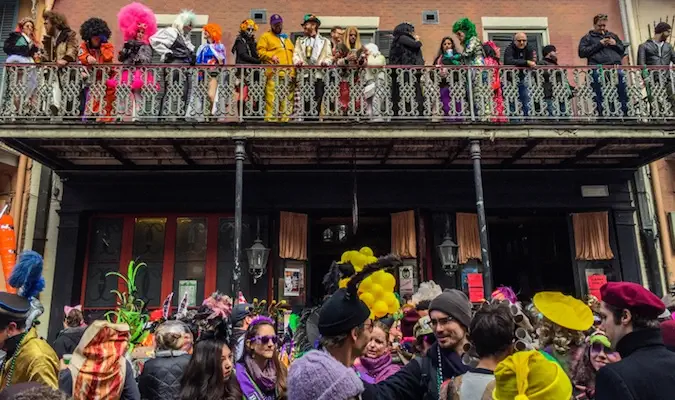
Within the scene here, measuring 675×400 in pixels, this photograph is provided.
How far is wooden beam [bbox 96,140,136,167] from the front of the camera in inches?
348

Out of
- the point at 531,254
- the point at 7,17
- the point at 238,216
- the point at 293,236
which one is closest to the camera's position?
the point at 238,216

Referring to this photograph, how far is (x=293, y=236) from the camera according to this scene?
10242 mm

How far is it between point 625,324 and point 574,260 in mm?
8548

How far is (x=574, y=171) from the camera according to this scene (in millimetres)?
10586

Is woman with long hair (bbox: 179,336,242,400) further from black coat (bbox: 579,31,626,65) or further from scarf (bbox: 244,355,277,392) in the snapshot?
black coat (bbox: 579,31,626,65)

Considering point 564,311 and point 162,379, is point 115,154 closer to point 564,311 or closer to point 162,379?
point 162,379

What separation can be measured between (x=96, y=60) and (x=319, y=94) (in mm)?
4085

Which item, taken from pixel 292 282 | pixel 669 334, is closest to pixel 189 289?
pixel 292 282

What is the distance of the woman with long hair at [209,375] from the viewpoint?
3.46 m

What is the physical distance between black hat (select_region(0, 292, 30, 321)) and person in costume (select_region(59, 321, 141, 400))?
0.45 metres

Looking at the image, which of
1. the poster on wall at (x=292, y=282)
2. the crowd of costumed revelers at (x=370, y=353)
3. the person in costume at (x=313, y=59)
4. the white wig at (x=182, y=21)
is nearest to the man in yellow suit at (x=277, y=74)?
the person in costume at (x=313, y=59)

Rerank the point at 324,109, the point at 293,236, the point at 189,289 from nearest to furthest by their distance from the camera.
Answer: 1. the point at 324,109
2. the point at 189,289
3. the point at 293,236

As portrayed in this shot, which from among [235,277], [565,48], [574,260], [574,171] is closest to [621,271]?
[574,260]

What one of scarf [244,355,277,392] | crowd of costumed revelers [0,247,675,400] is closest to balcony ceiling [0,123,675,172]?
crowd of costumed revelers [0,247,675,400]
